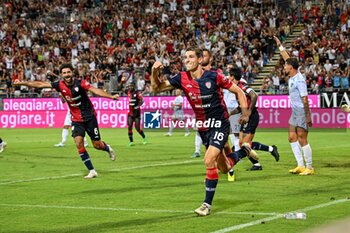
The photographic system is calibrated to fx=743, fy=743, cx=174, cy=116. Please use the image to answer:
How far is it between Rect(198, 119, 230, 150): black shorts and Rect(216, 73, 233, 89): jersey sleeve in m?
0.56

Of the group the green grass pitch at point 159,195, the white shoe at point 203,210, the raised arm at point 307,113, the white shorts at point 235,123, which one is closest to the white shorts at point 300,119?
the raised arm at point 307,113

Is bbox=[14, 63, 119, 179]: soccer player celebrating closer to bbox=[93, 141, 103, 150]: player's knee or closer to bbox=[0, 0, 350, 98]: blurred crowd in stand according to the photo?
bbox=[93, 141, 103, 150]: player's knee

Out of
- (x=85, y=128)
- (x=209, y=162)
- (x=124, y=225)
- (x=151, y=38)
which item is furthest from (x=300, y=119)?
(x=151, y=38)

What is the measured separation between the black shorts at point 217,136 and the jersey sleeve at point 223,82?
1.83 ft

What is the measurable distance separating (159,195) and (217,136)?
2.35m

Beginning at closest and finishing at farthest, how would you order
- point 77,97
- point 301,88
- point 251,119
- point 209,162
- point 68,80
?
point 209,162 → point 301,88 → point 68,80 → point 77,97 → point 251,119

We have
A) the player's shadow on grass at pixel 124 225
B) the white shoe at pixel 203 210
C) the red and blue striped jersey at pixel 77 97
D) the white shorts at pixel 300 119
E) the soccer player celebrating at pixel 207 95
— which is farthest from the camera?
the red and blue striped jersey at pixel 77 97

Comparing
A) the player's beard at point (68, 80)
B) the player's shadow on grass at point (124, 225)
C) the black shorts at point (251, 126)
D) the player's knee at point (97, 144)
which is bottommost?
the player's shadow on grass at point (124, 225)

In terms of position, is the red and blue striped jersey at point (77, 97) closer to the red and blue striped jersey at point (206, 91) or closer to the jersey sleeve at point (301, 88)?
the jersey sleeve at point (301, 88)

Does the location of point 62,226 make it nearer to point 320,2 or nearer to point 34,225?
point 34,225

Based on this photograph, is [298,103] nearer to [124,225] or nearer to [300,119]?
[300,119]

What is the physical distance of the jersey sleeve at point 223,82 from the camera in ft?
35.6

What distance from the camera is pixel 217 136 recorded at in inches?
425

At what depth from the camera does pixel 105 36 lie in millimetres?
48406
